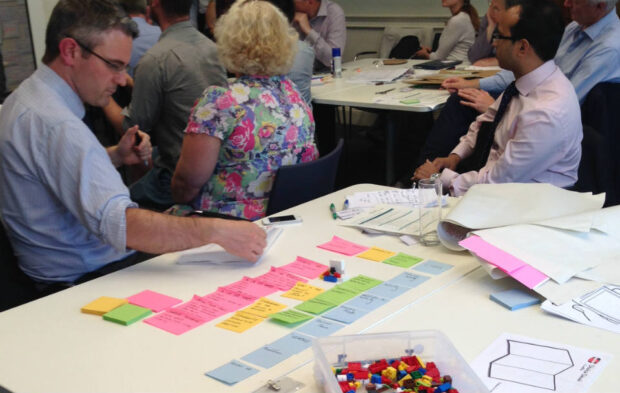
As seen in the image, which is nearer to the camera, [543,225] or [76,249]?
[543,225]

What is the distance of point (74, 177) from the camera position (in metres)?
1.75

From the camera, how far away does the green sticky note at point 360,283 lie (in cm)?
160

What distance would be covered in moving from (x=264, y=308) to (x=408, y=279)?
0.37m

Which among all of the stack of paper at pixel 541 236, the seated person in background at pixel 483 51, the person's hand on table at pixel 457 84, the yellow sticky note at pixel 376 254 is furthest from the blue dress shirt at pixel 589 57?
the yellow sticky note at pixel 376 254

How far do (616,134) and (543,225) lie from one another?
1.35m

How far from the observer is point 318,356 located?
120 centimetres

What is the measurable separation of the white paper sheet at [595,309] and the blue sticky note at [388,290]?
0.31 metres

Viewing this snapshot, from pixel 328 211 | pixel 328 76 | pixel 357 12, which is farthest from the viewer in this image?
pixel 357 12

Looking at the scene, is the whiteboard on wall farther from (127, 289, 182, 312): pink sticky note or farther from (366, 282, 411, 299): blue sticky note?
(127, 289, 182, 312): pink sticky note

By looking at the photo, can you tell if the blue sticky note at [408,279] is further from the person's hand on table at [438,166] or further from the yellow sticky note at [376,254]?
the person's hand on table at [438,166]

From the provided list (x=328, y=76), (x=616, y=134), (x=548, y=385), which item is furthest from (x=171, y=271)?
(x=328, y=76)

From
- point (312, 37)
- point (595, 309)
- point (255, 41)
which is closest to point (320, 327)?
point (595, 309)

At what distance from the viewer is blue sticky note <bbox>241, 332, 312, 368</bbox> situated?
1291 millimetres

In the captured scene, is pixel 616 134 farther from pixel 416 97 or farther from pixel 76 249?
pixel 76 249
